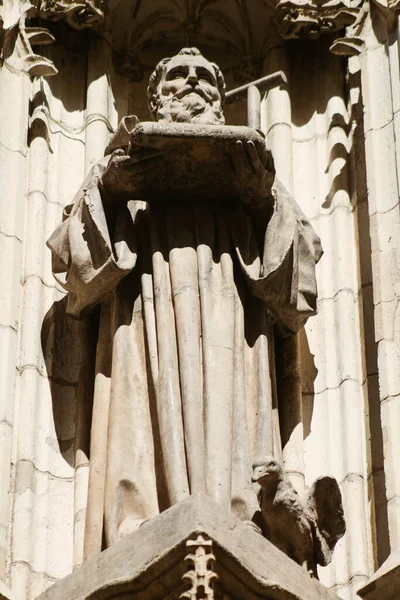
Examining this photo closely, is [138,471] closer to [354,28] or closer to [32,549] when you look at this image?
[32,549]

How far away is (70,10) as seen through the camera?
10133mm

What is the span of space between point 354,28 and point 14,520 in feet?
10.1

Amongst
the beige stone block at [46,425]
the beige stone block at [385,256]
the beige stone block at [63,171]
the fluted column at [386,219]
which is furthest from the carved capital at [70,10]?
the beige stone block at [46,425]

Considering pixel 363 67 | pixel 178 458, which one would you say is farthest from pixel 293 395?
pixel 363 67

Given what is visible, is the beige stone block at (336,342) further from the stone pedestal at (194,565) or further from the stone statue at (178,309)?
the stone pedestal at (194,565)

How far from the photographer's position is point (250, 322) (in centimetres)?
873

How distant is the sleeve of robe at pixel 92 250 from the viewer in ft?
28.3

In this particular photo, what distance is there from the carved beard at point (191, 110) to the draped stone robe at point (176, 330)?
14.5 inches

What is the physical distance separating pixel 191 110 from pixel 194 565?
2.49 m

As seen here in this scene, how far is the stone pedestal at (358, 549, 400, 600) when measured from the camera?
7816mm

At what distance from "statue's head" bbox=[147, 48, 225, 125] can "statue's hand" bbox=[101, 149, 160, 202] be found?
0.45m

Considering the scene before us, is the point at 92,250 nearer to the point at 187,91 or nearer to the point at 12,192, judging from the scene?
the point at 12,192

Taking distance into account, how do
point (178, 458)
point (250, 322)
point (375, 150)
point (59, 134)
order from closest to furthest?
point (178, 458)
point (250, 322)
point (375, 150)
point (59, 134)

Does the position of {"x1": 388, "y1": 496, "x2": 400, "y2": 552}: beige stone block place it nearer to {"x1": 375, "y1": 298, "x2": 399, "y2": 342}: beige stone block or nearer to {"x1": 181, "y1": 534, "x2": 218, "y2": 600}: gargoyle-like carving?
{"x1": 375, "y1": 298, "x2": 399, "y2": 342}: beige stone block
